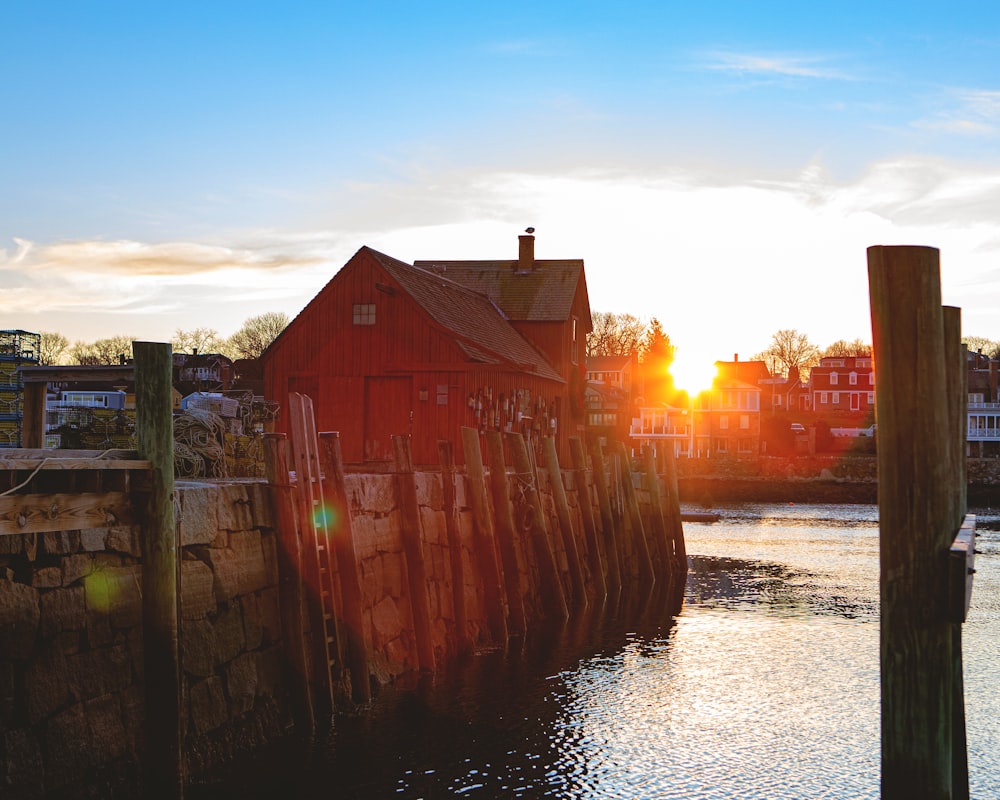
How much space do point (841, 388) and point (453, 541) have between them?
102734 millimetres

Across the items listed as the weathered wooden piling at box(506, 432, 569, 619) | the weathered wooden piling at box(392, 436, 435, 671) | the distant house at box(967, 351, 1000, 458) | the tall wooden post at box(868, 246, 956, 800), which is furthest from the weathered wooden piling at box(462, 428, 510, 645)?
the distant house at box(967, 351, 1000, 458)

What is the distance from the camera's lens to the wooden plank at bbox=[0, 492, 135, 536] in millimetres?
6586

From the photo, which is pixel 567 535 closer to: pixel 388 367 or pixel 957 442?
pixel 388 367

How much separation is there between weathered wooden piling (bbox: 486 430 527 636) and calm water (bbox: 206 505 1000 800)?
650 millimetres

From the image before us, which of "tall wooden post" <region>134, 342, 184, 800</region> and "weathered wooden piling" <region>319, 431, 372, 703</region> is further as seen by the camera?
"weathered wooden piling" <region>319, 431, 372, 703</region>

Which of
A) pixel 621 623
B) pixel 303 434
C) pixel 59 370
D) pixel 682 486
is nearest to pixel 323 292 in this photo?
pixel 621 623

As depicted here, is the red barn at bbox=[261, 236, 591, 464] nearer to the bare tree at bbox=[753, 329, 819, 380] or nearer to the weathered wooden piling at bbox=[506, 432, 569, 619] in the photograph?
the weathered wooden piling at bbox=[506, 432, 569, 619]

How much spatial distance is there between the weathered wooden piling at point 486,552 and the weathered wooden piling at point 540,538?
2052mm

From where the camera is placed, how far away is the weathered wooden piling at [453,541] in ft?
48.8

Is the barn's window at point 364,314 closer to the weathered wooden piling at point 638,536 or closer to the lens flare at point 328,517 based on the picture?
the weathered wooden piling at point 638,536

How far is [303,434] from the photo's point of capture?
1085 centimetres

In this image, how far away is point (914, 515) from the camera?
4.91 meters

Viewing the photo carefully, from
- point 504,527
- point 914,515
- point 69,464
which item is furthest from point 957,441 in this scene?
point 504,527

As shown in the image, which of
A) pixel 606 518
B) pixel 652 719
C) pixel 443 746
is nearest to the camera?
pixel 443 746
